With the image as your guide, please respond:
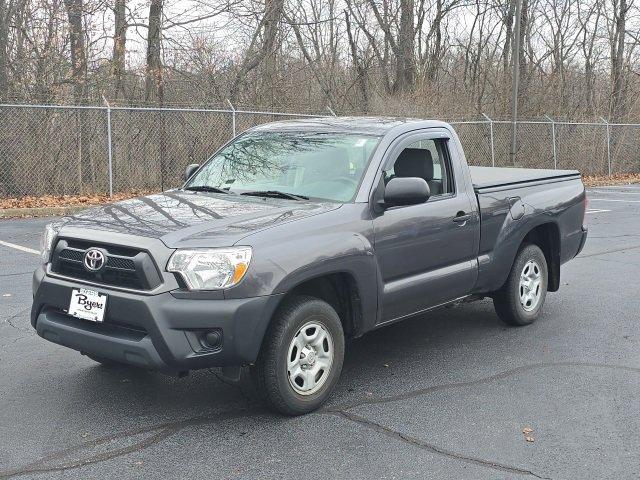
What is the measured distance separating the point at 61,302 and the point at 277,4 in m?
18.3

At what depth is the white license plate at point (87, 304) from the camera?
4.05 metres

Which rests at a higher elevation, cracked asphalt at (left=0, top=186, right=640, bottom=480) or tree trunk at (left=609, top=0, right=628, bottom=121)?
tree trunk at (left=609, top=0, right=628, bottom=121)

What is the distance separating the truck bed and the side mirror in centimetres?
118

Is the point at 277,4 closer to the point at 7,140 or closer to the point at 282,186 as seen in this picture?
the point at 7,140

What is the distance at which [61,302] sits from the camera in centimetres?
425

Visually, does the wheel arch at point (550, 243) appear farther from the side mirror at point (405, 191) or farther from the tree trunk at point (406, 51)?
the tree trunk at point (406, 51)

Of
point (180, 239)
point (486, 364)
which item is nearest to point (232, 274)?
point (180, 239)

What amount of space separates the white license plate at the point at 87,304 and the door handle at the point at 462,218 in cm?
264

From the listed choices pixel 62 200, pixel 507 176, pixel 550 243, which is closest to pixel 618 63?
pixel 62 200

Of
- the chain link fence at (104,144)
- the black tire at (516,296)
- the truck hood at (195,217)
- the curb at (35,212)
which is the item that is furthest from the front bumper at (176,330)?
the chain link fence at (104,144)

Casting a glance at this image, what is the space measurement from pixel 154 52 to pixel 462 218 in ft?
48.1

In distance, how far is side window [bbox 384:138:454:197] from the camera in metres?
5.50

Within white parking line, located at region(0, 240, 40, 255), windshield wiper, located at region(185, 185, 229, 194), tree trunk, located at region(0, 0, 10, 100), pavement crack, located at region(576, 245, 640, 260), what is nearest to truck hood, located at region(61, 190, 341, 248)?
windshield wiper, located at region(185, 185, 229, 194)

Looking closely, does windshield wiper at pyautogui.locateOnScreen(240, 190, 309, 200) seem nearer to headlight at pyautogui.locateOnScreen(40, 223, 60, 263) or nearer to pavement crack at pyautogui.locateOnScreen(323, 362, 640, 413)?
headlight at pyautogui.locateOnScreen(40, 223, 60, 263)
